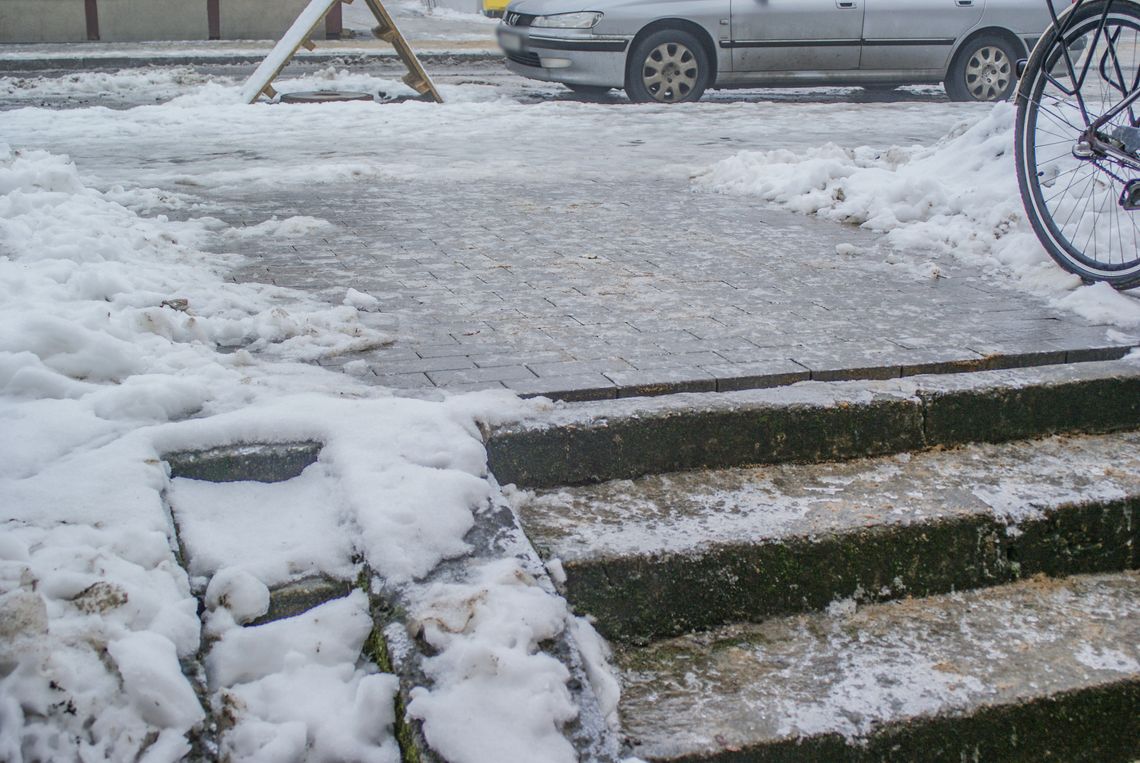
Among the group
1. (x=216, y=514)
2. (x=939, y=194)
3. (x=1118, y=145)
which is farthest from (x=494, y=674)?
(x=939, y=194)

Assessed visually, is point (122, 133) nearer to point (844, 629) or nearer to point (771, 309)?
point (771, 309)

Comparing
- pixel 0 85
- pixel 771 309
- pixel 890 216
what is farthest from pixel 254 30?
pixel 771 309

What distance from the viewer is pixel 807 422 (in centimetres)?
316

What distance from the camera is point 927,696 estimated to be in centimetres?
250

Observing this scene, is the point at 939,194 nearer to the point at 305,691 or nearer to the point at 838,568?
the point at 838,568

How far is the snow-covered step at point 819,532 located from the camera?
2.69 meters

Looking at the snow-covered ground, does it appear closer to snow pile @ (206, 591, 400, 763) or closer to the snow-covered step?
snow pile @ (206, 591, 400, 763)

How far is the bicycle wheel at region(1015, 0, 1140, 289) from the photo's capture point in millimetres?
4285

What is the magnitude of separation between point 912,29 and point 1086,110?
776 cm

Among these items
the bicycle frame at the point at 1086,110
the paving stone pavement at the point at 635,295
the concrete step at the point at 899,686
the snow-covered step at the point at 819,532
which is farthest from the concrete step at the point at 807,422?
the bicycle frame at the point at 1086,110

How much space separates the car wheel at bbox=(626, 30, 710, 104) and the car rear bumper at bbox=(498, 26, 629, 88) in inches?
5.6

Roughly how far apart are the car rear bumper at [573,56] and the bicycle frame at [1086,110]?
7031 mm

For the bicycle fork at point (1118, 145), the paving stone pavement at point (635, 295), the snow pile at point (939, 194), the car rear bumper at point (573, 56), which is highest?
the car rear bumper at point (573, 56)

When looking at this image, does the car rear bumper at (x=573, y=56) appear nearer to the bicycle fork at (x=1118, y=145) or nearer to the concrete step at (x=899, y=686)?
the bicycle fork at (x=1118, y=145)
